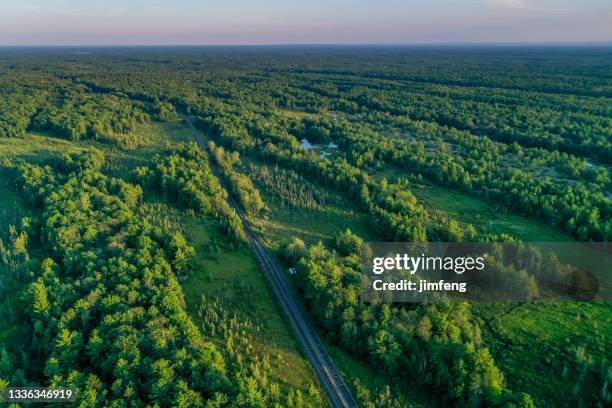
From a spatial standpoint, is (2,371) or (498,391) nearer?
(498,391)

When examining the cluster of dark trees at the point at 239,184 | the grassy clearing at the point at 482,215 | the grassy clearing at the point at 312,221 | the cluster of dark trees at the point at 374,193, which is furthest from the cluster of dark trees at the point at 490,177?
the cluster of dark trees at the point at 239,184

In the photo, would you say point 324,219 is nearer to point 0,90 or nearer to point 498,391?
point 498,391

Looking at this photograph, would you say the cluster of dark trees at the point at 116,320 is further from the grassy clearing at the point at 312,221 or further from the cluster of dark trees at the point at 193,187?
the grassy clearing at the point at 312,221

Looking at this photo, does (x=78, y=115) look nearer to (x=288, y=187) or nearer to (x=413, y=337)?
(x=288, y=187)

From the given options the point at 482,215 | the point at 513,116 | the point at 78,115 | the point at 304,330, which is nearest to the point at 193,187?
the point at 304,330

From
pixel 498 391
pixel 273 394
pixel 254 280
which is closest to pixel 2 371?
pixel 273 394
